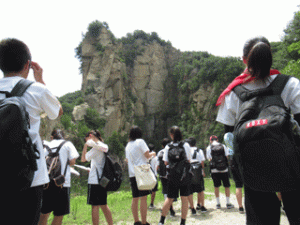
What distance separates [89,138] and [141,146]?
1079 mm

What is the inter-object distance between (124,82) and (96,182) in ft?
121

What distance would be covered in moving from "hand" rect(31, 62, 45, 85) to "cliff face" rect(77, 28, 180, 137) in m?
33.5

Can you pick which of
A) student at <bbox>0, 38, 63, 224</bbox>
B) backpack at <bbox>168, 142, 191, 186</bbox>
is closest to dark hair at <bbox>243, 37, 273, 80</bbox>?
student at <bbox>0, 38, 63, 224</bbox>

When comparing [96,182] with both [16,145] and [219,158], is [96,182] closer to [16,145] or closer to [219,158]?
[16,145]

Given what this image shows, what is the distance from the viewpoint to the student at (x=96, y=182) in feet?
15.3

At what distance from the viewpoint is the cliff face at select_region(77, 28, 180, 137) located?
36469mm

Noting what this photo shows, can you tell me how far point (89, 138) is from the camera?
506 cm

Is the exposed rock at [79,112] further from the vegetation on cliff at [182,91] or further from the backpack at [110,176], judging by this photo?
the backpack at [110,176]

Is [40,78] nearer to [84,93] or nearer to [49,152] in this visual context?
[49,152]

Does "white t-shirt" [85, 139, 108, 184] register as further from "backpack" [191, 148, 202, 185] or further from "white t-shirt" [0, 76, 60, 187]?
"backpack" [191, 148, 202, 185]

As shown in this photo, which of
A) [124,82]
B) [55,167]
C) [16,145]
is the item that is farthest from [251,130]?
[124,82]

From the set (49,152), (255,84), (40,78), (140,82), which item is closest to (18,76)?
(40,78)

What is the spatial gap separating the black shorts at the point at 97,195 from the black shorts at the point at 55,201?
22.1 inches

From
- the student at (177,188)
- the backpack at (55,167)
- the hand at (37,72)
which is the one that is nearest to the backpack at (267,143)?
the hand at (37,72)
